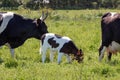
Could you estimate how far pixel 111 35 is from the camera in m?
14.1

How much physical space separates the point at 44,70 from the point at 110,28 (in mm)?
3609

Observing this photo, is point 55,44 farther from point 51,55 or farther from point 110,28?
point 110,28

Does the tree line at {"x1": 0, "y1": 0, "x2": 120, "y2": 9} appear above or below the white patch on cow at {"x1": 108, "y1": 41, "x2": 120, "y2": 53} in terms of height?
below

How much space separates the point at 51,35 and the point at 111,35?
2.03 meters

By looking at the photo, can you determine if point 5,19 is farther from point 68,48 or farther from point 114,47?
point 114,47

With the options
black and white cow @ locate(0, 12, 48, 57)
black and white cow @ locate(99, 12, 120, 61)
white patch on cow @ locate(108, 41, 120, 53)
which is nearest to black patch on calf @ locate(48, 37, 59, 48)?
black and white cow @ locate(0, 12, 48, 57)

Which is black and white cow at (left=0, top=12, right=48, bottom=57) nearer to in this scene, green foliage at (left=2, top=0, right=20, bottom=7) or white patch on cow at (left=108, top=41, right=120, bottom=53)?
white patch on cow at (left=108, top=41, right=120, bottom=53)

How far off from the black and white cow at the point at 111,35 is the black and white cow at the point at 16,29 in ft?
7.58

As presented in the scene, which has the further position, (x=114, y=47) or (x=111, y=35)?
(x=111, y=35)

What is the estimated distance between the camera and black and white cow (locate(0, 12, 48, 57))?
14875mm

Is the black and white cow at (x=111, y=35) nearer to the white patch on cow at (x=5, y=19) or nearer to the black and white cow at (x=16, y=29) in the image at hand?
the black and white cow at (x=16, y=29)

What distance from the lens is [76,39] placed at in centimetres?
1983

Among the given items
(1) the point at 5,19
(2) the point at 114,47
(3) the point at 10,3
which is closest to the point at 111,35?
(2) the point at 114,47

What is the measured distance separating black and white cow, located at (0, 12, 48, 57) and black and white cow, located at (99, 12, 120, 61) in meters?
2.31
